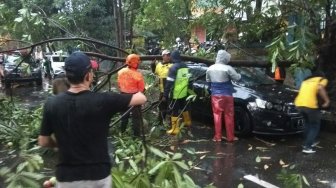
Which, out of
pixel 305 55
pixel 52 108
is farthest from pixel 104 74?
pixel 52 108

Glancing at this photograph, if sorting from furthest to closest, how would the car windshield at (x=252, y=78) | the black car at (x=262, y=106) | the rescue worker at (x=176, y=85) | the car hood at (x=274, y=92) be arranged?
the car windshield at (x=252, y=78), the rescue worker at (x=176, y=85), the car hood at (x=274, y=92), the black car at (x=262, y=106)

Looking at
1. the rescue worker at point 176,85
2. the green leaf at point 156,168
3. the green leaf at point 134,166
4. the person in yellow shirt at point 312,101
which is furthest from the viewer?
the rescue worker at point 176,85

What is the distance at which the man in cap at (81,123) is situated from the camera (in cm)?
306

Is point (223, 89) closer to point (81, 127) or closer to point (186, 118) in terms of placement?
point (186, 118)

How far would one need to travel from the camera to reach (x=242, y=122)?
29.1ft

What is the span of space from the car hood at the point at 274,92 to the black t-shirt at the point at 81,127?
5.77m

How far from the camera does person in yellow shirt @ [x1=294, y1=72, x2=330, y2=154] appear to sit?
290 inches

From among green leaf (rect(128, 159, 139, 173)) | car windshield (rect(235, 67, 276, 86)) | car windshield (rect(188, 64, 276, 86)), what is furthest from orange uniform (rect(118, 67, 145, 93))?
green leaf (rect(128, 159, 139, 173))

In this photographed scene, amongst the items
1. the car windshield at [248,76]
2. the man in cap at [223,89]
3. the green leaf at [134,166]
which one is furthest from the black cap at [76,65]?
the car windshield at [248,76]

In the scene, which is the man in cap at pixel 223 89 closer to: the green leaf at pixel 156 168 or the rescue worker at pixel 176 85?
the rescue worker at pixel 176 85

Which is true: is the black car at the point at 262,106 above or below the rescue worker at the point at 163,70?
below

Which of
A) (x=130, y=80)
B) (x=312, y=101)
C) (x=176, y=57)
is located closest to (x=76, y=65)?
(x=130, y=80)

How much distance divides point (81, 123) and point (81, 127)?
28mm

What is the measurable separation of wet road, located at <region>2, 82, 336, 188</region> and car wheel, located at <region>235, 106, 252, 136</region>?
168 mm
